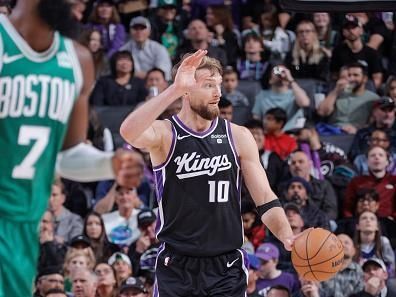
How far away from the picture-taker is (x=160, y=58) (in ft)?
43.4

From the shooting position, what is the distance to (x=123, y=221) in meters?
10.8

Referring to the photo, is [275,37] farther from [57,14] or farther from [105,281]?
[57,14]

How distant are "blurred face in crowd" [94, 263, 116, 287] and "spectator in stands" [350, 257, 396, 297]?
218 cm

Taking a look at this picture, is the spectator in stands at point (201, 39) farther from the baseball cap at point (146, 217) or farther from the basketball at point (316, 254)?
the basketball at point (316, 254)

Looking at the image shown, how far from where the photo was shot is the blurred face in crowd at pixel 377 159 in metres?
11.6

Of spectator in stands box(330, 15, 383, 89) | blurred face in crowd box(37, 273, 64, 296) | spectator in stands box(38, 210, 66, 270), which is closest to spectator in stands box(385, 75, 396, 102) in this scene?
spectator in stands box(330, 15, 383, 89)

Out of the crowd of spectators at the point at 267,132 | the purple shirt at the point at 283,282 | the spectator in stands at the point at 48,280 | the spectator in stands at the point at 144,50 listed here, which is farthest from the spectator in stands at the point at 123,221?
the spectator in stands at the point at 144,50

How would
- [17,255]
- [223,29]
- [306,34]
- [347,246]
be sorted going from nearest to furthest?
[17,255] < [347,246] < [306,34] < [223,29]

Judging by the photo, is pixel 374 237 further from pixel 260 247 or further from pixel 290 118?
pixel 290 118

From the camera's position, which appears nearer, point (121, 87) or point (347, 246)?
point (347, 246)

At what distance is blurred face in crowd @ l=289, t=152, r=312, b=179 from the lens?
37.2 ft

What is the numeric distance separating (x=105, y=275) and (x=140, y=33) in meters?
4.48

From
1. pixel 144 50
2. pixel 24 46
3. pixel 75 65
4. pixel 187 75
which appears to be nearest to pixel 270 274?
pixel 144 50

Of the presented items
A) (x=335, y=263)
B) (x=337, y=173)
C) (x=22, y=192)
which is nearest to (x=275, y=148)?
(x=337, y=173)
